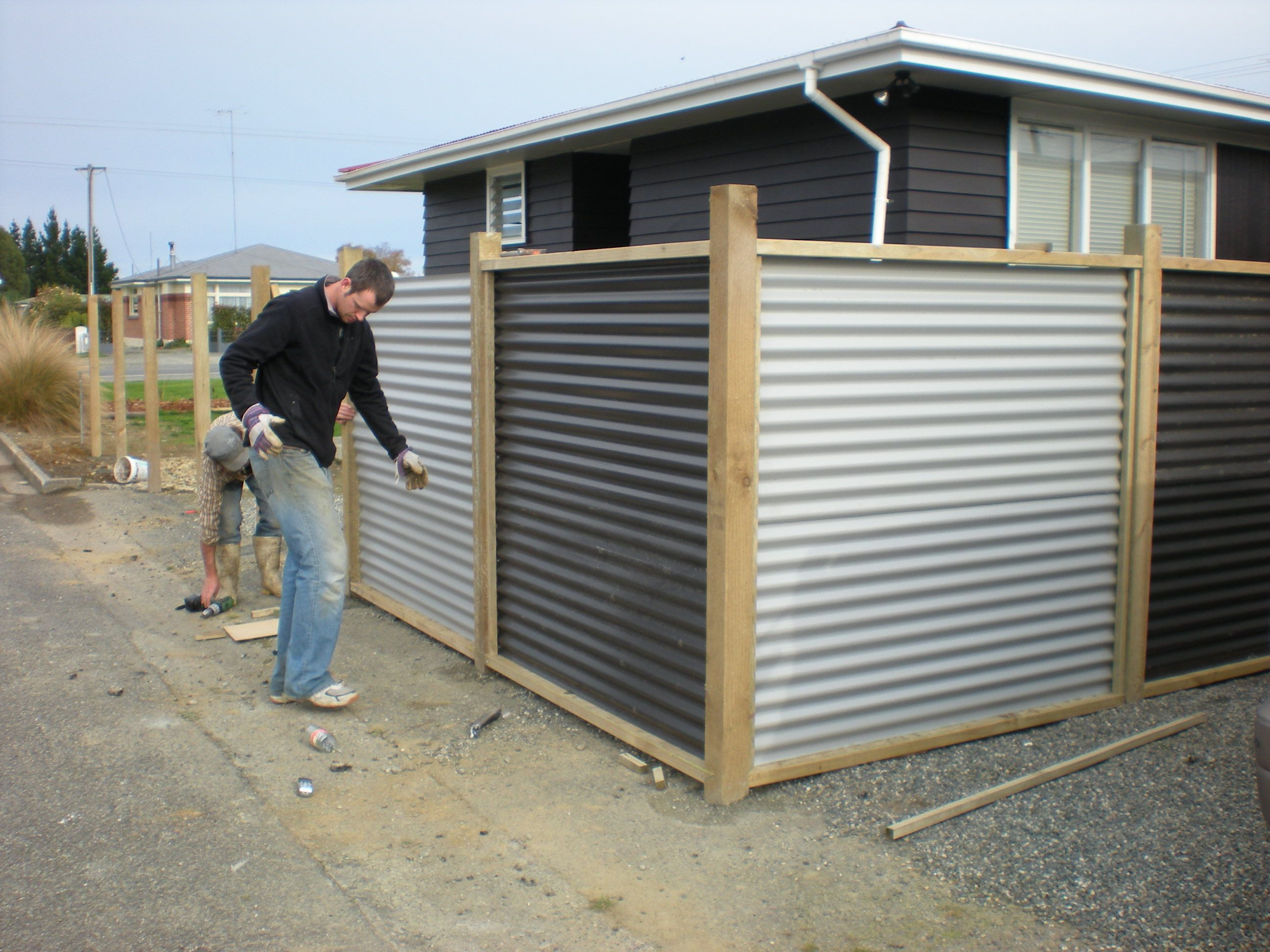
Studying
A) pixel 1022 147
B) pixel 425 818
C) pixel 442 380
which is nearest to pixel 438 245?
pixel 1022 147

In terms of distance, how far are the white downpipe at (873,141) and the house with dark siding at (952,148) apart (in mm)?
79

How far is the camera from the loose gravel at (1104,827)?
10.9 ft

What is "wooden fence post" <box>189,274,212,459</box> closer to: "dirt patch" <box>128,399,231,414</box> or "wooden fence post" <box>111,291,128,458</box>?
"wooden fence post" <box>111,291,128,458</box>

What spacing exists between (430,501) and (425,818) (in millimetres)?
2508

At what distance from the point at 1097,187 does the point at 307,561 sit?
27.1ft

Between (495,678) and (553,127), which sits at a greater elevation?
(553,127)

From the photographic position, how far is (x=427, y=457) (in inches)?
246

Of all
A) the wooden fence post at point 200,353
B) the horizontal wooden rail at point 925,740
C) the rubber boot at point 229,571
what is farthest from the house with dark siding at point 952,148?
the rubber boot at point 229,571

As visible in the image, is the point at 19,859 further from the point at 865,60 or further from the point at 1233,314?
the point at 865,60

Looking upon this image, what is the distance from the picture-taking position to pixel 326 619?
502cm

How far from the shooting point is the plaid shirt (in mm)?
6746

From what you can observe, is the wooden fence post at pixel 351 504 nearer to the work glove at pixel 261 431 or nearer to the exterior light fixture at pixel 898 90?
the work glove at pixel 261 431

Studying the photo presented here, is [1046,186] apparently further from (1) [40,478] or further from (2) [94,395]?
(2) [94,395]

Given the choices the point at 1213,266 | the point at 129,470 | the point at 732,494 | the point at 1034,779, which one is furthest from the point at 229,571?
the point at 129,470
